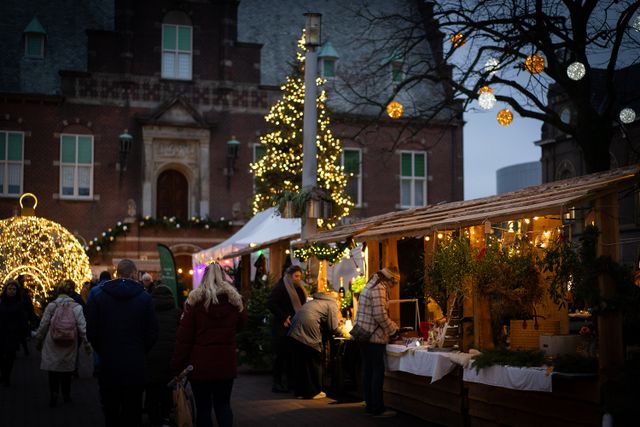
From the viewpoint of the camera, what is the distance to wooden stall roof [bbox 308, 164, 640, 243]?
865 cm

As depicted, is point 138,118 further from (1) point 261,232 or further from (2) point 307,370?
(2) point 307,370

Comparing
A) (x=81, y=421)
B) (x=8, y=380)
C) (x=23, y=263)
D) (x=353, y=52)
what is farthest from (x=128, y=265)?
(x=353, y=52)

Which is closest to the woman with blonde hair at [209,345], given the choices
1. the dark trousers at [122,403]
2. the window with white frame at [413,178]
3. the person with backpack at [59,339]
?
the dark trousers at [122,403]

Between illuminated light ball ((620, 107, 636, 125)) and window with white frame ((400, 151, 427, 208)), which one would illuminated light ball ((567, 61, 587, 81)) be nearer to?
illuminated light ball ((620, 107, 636, 125))

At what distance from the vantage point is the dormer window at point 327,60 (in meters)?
36.1

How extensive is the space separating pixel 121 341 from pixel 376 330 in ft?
12.4

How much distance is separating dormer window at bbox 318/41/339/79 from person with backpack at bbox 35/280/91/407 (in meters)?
24.2

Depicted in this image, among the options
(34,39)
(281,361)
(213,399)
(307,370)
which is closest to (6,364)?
(281,361)

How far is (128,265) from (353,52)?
2964 centimetres

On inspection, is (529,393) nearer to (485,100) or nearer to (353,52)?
(485,100)

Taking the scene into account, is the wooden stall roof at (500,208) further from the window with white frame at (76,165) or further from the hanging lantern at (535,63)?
the window with white frame at (76,165)

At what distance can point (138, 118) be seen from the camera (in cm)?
3300

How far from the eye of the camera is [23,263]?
19.8 metres

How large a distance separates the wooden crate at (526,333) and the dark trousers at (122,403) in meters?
3.86
